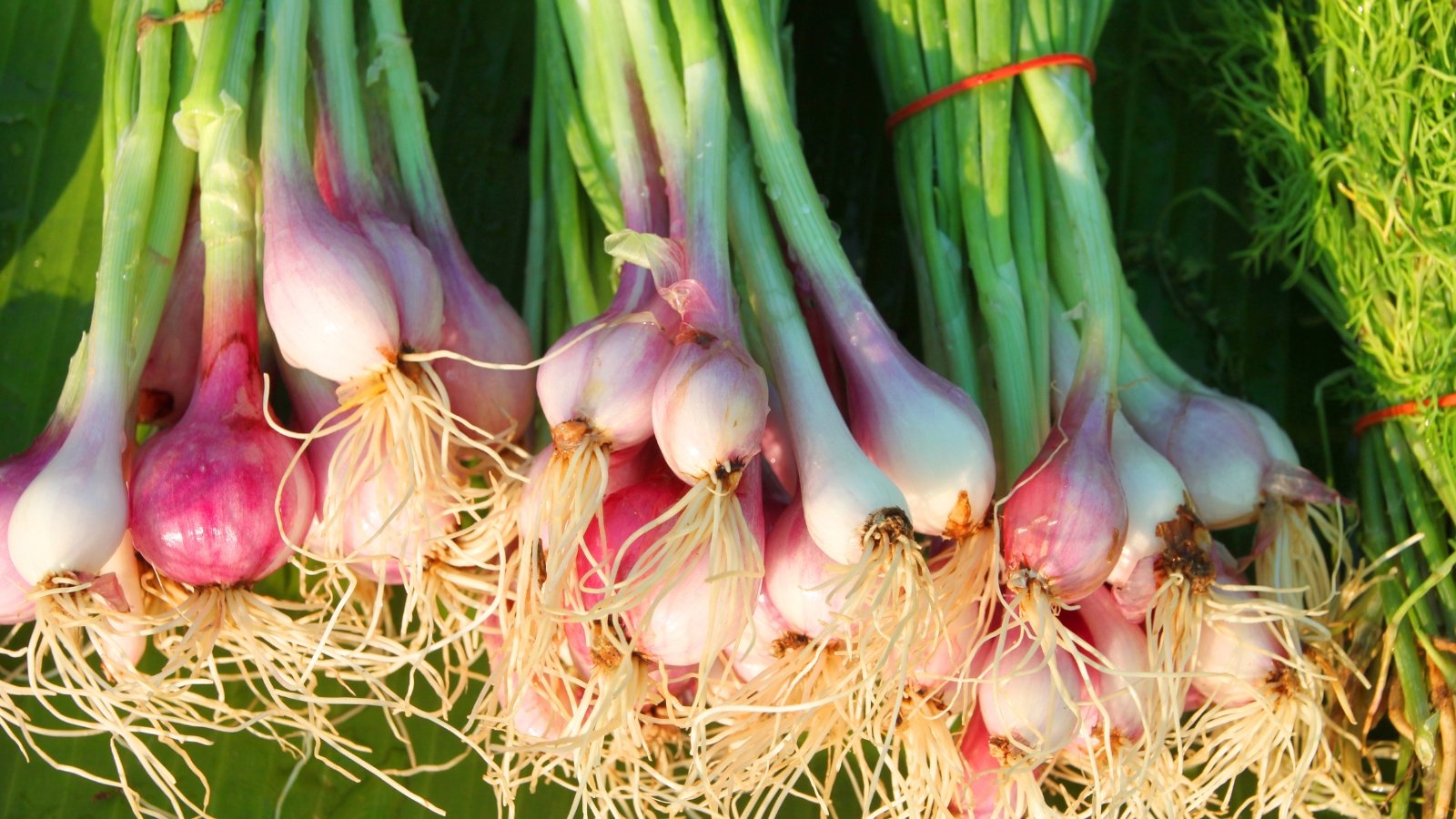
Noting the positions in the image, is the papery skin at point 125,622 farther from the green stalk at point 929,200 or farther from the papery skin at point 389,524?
the green stalk at point 929,200

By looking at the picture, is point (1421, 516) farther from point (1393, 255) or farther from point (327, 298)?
point (327, 298)


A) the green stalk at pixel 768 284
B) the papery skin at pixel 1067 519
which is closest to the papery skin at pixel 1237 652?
the papery skin at pixel 1067 519

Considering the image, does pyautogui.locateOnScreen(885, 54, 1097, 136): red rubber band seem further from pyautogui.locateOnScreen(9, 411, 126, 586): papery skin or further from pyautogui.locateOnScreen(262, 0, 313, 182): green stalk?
pyautogui.locateOnScreen(9, 411, 126, 586): papery skin

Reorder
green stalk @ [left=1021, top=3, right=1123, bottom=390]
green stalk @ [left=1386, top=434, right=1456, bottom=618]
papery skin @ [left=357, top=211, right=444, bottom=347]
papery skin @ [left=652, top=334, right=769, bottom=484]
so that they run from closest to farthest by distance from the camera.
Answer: papery skin @ [left=652, top=334, right=769, bottom=484] → papery skin @ [left=357, top=211, right=444, bottom=347] → green stalk @ [left=1021, top=3, right=1123, bottom=390] → green stalk @ [left=1386, top=434, right=1456, bottom=618]

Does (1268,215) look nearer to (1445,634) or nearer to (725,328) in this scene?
(1445,634)

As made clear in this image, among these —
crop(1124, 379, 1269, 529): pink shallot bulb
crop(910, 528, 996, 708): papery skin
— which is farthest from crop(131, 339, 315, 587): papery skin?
crop(1124, 379, 1269, 529): pink shallot bulb

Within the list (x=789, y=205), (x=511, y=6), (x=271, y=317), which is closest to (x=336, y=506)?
(x=271, y=317)
